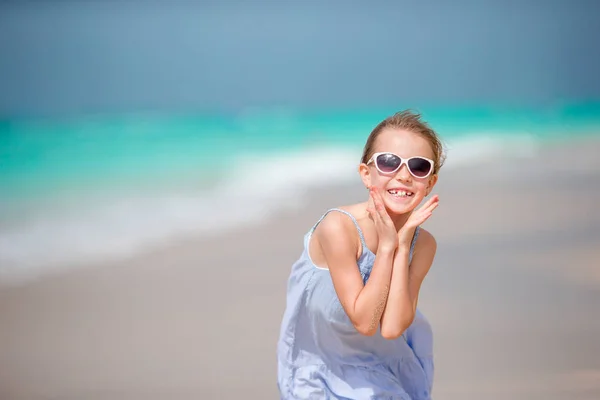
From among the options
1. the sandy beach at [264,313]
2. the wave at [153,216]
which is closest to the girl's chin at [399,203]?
the sandy beach at [264,313]

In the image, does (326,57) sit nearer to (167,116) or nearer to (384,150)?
(167,116)

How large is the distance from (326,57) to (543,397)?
5960mm

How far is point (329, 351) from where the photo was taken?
6.52ft

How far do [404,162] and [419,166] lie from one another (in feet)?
0.11

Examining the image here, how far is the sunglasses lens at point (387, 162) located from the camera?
1.89 metres

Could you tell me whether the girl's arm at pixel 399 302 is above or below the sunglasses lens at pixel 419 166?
below

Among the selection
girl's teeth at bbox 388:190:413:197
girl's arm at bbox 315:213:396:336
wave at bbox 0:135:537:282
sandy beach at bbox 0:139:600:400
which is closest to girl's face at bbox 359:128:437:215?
girl's teeth at bbox 388:190:413:197

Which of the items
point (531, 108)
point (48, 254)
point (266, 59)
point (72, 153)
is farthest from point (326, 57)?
point (48, 254)

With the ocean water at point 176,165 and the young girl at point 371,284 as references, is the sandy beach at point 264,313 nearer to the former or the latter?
the ocean water at point 176,165

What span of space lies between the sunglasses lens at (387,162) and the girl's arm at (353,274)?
0.14 metres

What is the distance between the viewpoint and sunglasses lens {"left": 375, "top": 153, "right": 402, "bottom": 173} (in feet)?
6.21

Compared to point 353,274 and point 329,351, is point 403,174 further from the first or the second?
point 329,351

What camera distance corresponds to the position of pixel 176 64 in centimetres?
876

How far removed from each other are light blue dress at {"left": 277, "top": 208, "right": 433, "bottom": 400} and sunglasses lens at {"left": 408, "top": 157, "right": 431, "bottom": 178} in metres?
0.16
